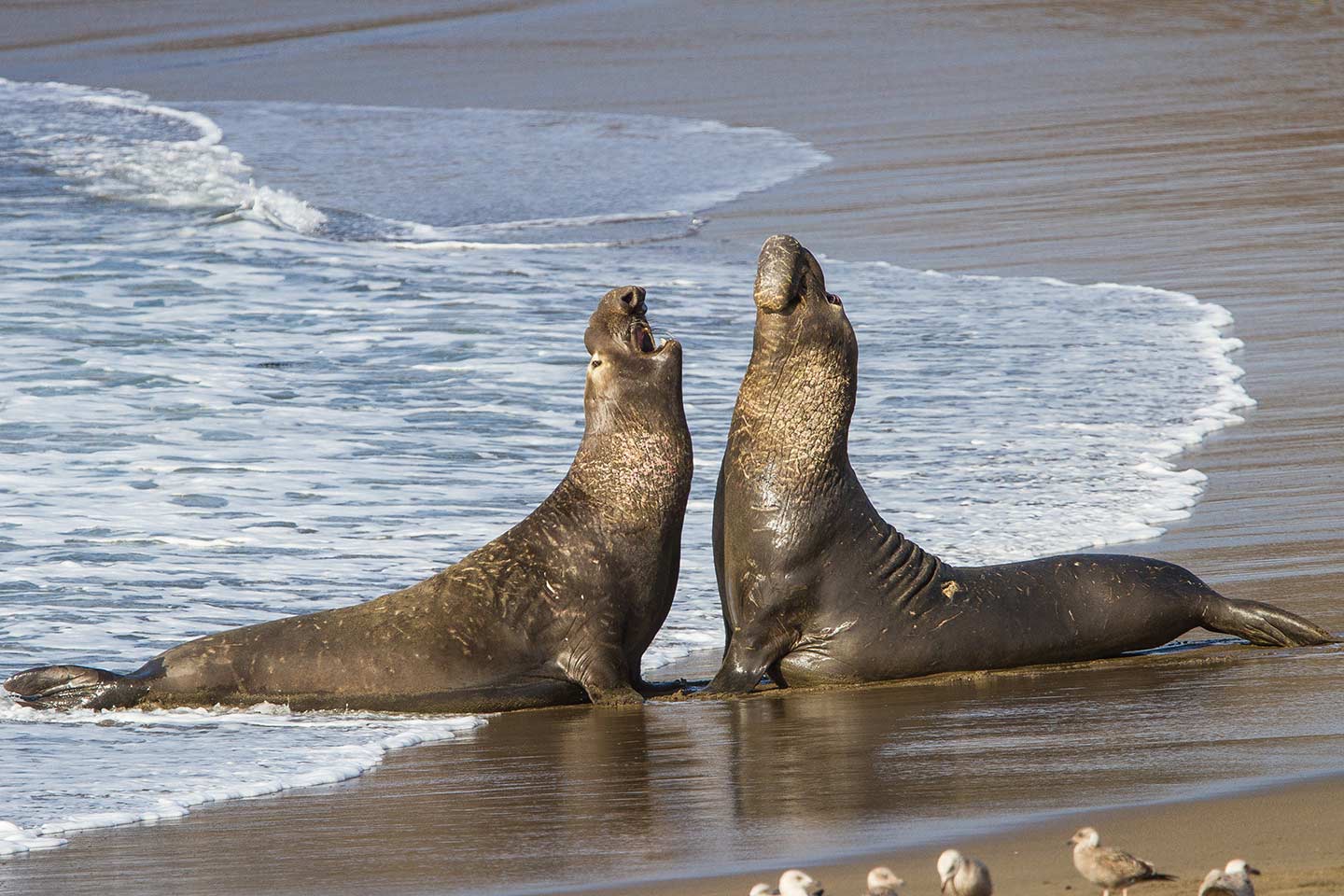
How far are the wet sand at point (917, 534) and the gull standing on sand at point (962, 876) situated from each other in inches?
7.7

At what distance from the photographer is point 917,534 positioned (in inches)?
336

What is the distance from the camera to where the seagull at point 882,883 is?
139 inches

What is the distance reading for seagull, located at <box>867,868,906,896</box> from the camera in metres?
3.53

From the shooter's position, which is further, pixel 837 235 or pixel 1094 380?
pixel 837 235

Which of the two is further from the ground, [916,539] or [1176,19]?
[1176,19]

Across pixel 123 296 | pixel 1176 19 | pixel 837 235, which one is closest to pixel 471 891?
pixel 123 296

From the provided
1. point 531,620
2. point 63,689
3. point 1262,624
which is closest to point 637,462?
point 531,620

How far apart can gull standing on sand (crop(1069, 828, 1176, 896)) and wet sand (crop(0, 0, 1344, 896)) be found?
0.12 m

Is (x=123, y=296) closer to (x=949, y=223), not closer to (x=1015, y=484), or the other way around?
(x=949, y=223)

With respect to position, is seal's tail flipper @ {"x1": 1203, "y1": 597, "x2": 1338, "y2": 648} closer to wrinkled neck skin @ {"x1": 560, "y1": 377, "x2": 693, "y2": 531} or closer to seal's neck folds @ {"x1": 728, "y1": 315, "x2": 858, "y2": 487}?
seal's neck folds @ {"x1": 728, "y1": 315, "x2": 858, "y2": 487}

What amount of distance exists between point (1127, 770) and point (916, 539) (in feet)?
12.3

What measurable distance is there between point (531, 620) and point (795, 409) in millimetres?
1170

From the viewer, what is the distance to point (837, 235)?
16094mm

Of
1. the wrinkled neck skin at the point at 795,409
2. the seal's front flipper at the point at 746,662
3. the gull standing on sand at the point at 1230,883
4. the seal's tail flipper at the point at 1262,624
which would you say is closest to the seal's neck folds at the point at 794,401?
the wrinkled neck skin at the point at 795,409
